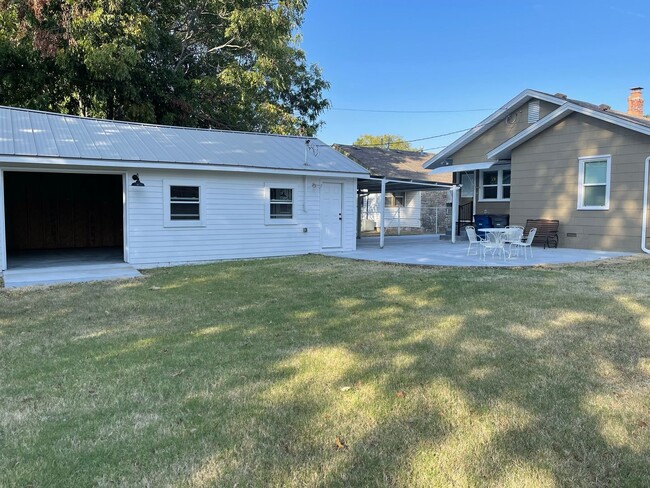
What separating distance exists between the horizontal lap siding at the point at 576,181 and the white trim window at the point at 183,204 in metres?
10.0

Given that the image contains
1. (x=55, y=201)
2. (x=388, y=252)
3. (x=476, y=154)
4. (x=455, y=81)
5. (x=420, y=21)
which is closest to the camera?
(x=388, y=252)

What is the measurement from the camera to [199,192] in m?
11.7

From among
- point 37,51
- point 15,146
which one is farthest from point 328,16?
point 15,146

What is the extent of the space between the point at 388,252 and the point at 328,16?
17105mm

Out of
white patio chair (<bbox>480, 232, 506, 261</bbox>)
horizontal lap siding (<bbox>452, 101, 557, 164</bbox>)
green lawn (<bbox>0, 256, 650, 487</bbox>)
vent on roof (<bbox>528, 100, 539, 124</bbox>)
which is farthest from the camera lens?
horizontal lap siding (<bbox>452, 101, 557, 164</bbox>)

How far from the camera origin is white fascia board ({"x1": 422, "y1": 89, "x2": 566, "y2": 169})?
15273 millimetres

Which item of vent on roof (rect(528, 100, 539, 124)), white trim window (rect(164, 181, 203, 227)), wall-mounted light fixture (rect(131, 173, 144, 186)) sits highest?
vent on roof (rect(528, 100, 539, 124))

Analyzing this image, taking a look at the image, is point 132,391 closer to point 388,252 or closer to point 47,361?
point 47,361

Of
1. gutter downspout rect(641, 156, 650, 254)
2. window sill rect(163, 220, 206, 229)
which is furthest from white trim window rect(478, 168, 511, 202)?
window sill rect(163, 220, 206, 229)

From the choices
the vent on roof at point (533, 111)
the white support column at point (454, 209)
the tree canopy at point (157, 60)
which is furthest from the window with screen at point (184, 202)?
the vent on roof at point (533, 111)

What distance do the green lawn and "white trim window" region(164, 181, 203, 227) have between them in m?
5.06

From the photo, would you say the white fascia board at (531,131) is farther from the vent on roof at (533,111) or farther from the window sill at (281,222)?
the window sill at (281,222)

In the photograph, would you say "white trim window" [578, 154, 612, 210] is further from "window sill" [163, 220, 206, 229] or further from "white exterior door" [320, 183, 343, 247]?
"window sill" [163, 220, 206, 229]

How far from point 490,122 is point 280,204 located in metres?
9.05
